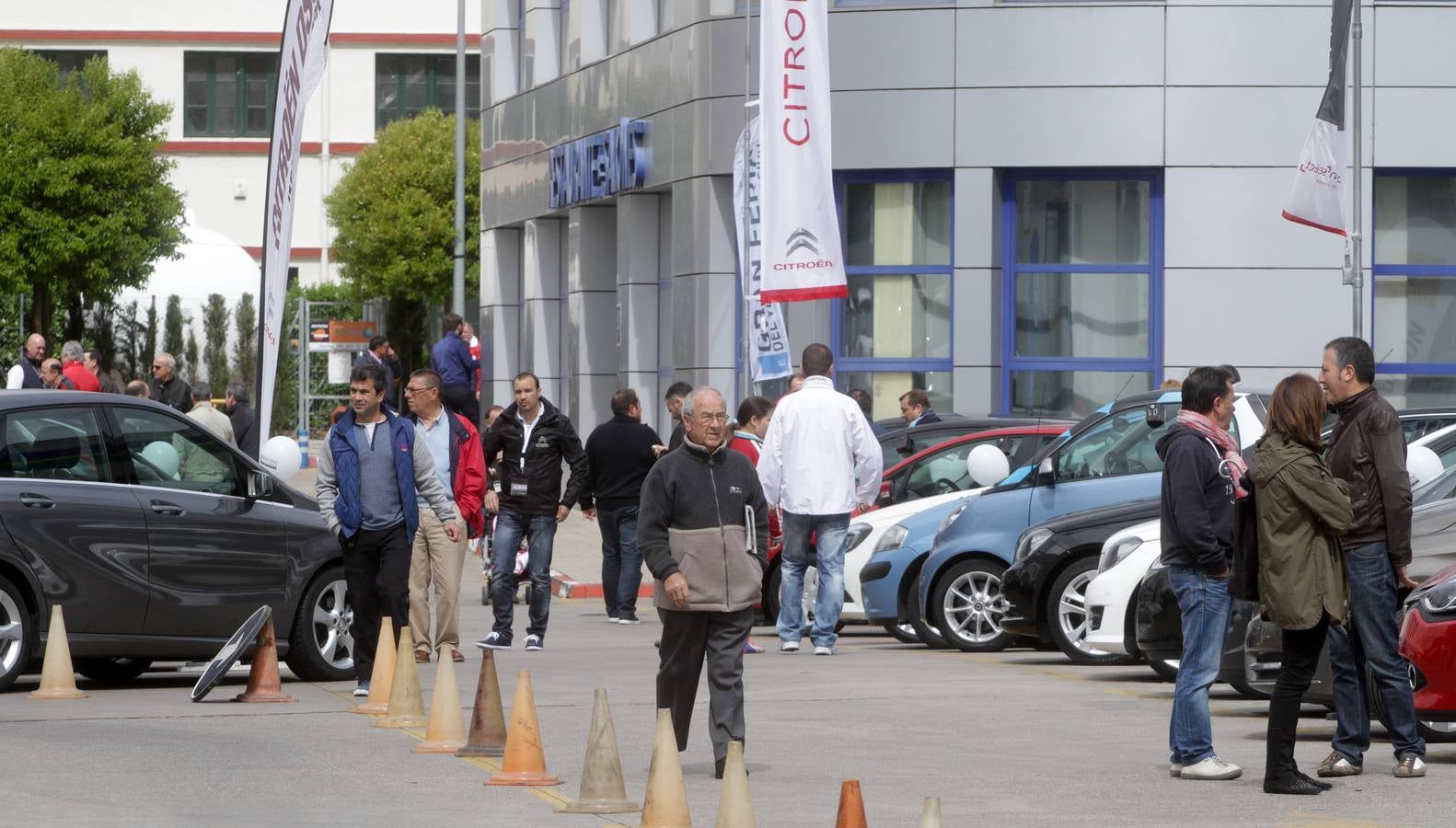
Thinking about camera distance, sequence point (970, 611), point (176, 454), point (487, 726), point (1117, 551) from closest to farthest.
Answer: point (487, 726) < point (176, 454) < point (1117, 551) < point (970, 611)

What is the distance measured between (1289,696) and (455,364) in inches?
754

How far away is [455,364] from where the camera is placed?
27.8 metres

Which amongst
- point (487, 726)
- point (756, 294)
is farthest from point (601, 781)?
point (756, 294)

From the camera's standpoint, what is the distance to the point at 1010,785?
390 inches

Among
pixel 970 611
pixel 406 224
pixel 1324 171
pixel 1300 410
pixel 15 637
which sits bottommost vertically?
pixel 970 611

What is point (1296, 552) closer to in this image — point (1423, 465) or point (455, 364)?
point (1423, 465)

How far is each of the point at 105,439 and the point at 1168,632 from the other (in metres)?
6.02

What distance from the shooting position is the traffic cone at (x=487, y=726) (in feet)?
35.0

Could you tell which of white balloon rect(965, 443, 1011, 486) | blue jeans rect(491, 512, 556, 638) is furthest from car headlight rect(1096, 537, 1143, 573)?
blue jeans rect(491, 512, 556, 638)

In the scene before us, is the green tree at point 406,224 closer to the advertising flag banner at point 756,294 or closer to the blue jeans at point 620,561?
the advertising flag banner at point 756,294

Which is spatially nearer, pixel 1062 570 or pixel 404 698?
pixel 404 698

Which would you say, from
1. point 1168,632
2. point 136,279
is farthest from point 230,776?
point 136,279

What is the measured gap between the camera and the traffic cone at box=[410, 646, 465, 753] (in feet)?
35.6

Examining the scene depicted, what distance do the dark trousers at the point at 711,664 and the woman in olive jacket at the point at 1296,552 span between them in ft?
7.17
